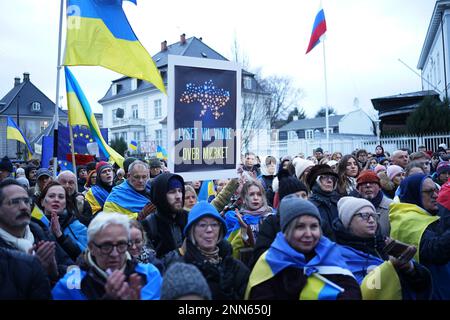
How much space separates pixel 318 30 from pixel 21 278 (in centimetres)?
1646

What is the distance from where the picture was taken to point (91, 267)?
287 centimetres

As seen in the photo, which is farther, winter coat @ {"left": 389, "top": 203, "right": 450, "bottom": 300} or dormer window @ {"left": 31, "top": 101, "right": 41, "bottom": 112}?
dormer window @ {"left": 31, "top": 101, "right": 41, "bottom": 112}

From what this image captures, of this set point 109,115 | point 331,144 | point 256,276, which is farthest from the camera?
point 109,115

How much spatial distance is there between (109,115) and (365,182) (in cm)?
5675

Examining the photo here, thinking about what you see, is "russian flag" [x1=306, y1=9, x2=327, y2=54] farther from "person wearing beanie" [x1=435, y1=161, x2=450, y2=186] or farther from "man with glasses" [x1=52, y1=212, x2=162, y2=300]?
"man with glasses" [x1=52, y1=212, x2=162, y2=300]

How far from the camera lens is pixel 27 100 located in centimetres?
6150

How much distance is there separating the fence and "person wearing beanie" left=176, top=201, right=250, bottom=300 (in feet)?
55.2

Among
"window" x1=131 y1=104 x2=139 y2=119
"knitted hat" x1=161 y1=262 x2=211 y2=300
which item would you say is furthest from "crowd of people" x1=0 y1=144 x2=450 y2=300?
"window" x1=131 y1=104 x2=139 y2=119

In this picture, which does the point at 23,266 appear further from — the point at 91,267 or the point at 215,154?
the point at 215,154

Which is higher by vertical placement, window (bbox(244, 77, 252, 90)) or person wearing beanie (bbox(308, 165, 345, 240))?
window (bbox(244, 77, 252, 90))

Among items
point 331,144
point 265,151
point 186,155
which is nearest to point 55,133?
point 186,155

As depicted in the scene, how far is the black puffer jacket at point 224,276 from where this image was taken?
120 inches

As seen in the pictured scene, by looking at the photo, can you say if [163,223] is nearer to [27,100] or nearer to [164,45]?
[164,45]

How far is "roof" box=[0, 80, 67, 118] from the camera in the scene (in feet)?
194
